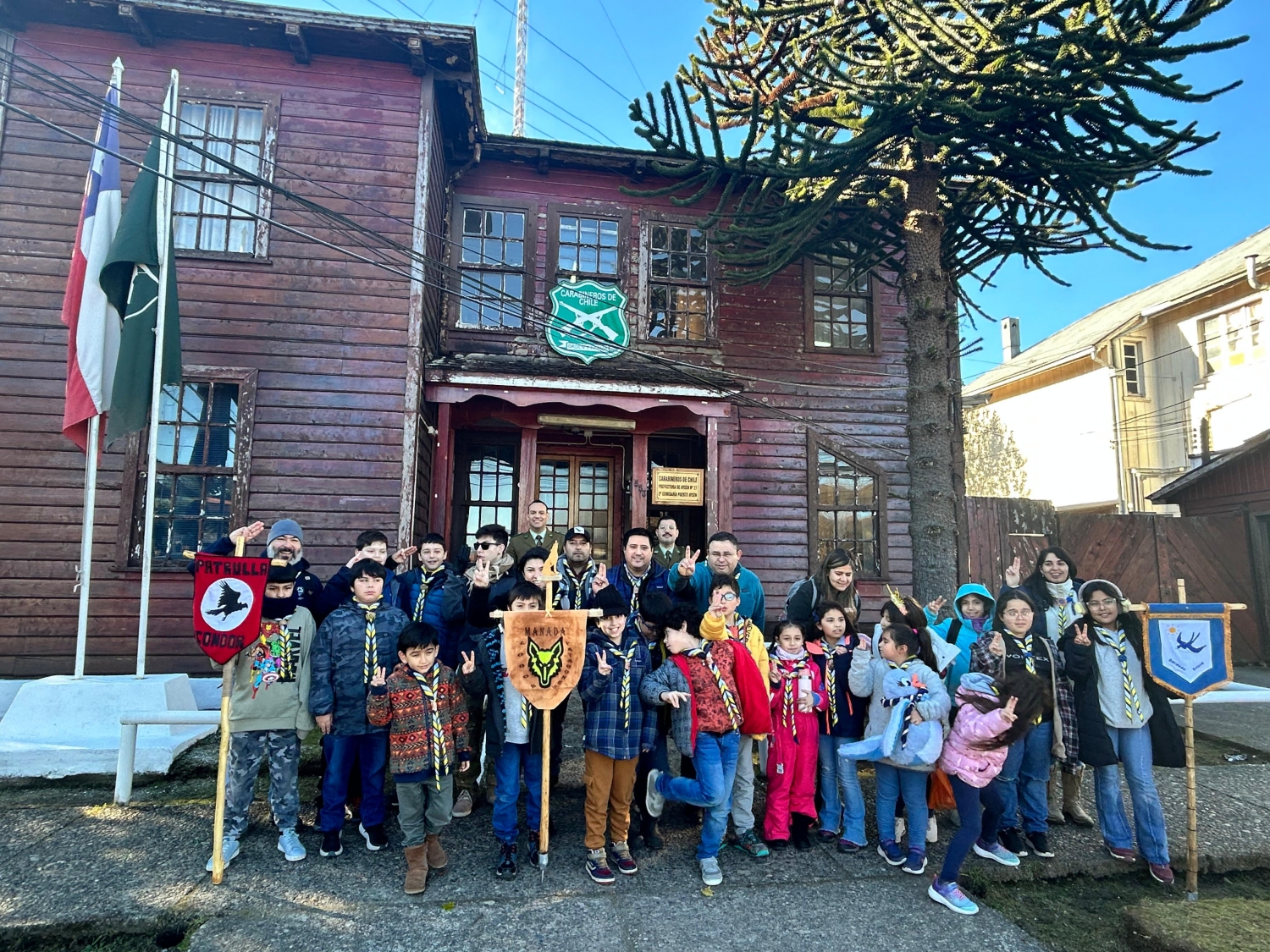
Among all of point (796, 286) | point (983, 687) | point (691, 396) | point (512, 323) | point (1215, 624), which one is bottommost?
point (983, 687)

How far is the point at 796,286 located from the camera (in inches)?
400

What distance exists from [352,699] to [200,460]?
4.94 metres

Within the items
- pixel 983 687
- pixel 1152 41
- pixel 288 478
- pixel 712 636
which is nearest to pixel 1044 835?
pixel 983 687

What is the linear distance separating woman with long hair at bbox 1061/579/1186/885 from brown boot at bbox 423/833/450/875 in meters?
3.86

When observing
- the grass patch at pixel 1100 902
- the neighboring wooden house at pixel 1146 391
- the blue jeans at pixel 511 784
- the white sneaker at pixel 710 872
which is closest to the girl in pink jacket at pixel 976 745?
the grass patch at pixel 1100 902

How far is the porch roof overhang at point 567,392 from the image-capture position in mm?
7816

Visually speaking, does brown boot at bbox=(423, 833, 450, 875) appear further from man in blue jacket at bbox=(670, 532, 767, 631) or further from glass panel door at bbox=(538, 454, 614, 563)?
glass panel door at bbox=(538, 454, 614, 563)

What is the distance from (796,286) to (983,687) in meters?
7.59

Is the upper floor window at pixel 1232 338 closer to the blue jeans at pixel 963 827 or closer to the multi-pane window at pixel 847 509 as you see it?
the multi-pane window at pixel 847 509

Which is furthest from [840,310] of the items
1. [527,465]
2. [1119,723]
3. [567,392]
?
[1119,723]

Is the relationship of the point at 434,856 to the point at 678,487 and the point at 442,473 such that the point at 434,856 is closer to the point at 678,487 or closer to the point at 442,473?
the point at 442,473

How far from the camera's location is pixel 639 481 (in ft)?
→ 29.8

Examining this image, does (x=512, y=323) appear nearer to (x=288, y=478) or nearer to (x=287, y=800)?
(x=288, y=478)

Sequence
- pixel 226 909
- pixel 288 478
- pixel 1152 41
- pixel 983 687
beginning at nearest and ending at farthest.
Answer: pixel 226 909, pixel 983 687, pixel 1152 41, pixel 288 478
